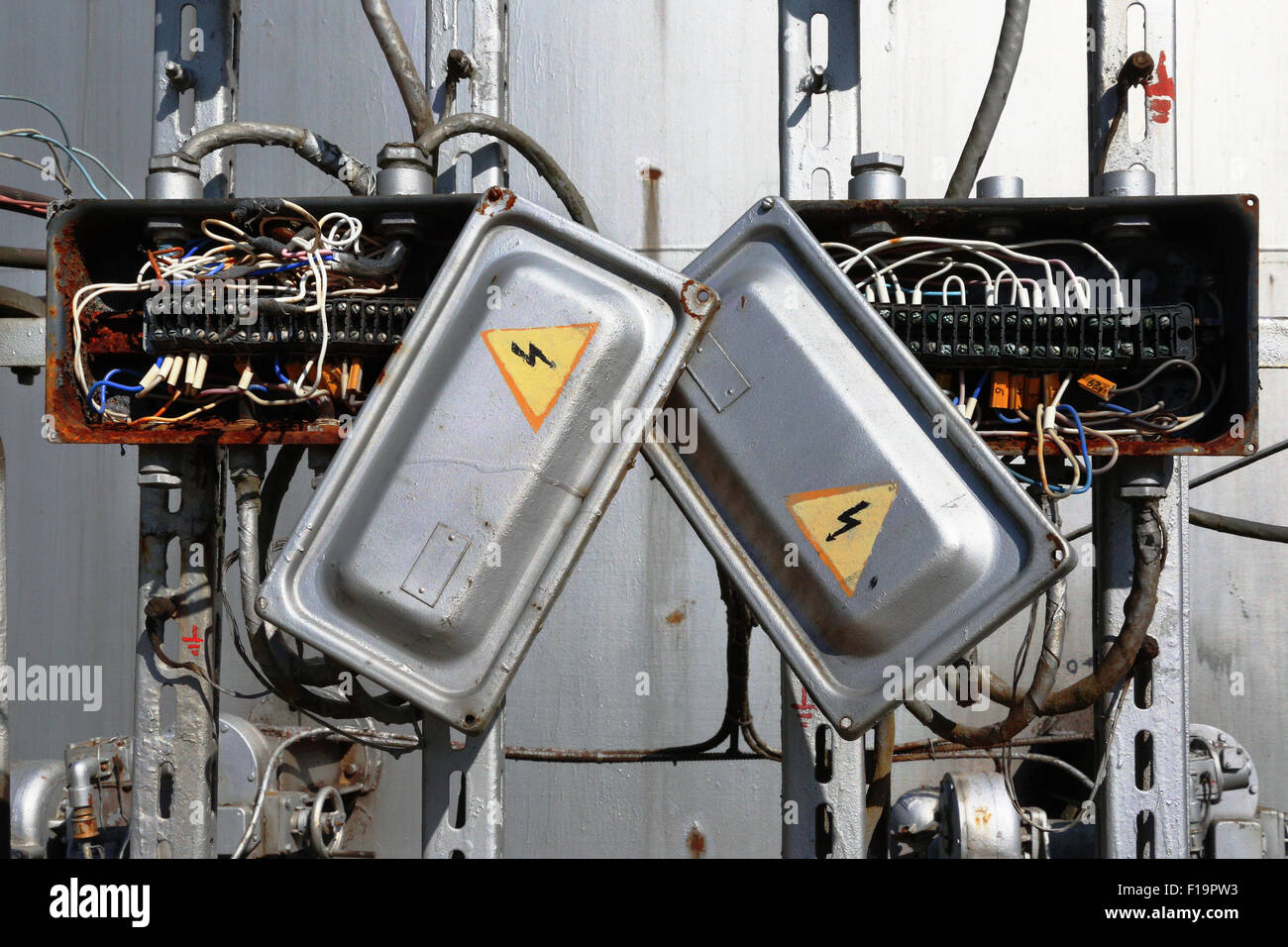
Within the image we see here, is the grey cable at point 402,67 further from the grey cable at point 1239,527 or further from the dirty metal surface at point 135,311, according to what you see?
the grey cable at point 1239,527

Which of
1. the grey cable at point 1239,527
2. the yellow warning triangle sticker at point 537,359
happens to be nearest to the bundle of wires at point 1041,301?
the yellow warning triangle sticker at point 537,359

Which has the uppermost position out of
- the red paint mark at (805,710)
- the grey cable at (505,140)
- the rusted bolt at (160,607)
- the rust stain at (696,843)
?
the grey cable at (505,140)

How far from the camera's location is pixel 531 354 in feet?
4.64

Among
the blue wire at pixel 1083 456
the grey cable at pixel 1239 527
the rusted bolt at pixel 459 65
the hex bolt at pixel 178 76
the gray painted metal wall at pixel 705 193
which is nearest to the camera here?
the blue wire at pixel 1083 456

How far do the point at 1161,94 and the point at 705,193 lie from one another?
111cm

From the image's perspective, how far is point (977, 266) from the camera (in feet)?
4.87

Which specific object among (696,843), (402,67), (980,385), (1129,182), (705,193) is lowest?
(696,843)

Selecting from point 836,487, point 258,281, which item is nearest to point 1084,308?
point 836,487

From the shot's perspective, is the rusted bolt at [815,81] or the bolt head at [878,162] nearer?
the bolt head at [878,162]

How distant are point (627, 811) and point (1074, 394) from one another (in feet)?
4.93

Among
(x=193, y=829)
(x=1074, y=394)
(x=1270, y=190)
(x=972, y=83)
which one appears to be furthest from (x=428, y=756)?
(x=1270, y=190)

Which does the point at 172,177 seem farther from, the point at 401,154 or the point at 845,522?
the point at 845,522

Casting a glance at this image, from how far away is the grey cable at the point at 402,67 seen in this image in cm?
162
